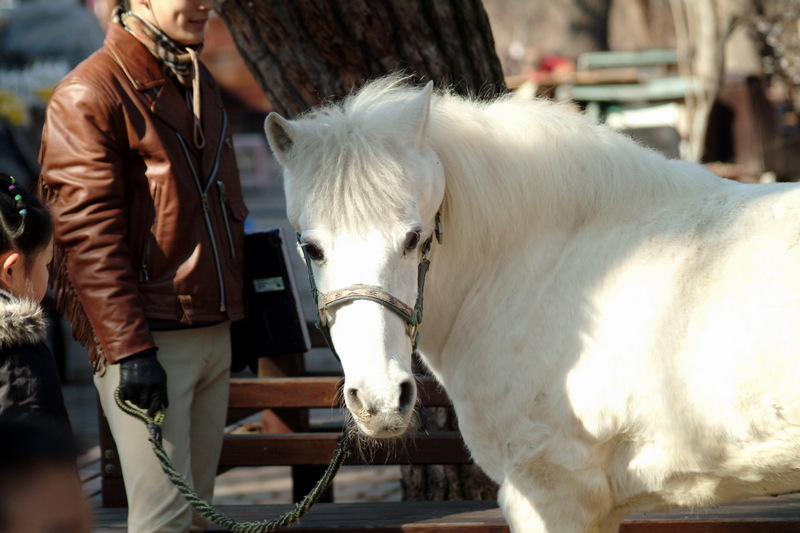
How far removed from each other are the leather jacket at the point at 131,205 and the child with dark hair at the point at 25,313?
0.33 metres

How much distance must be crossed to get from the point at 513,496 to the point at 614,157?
106 cm

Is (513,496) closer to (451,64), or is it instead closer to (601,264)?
(601,264)

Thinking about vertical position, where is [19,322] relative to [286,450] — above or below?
above

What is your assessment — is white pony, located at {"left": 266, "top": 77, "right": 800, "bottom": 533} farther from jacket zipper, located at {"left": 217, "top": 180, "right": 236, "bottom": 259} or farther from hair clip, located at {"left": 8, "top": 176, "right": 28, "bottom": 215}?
hair clip, located at {"left": 8, "top": 176, "right": 28, "bottom": 215}

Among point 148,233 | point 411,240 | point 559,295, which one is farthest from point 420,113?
point 148,233

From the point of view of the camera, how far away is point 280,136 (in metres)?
2.46

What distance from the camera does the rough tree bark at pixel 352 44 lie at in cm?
364

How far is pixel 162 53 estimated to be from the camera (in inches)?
108

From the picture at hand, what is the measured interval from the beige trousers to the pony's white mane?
74 centimetres

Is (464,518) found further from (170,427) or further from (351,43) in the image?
(351,43)

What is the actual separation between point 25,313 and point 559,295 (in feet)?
4.64

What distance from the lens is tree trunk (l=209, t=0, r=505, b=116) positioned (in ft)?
11.9

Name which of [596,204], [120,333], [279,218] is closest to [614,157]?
[596,204]

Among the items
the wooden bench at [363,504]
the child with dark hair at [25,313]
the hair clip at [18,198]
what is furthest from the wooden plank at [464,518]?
the hair clip at [18,198]
